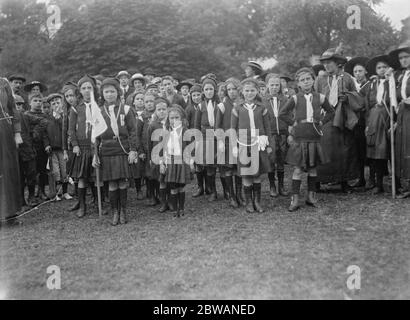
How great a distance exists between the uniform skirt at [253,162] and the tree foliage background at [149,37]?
16.6 m

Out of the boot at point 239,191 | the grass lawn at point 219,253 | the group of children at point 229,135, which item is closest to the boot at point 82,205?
the group of children at point 229,135

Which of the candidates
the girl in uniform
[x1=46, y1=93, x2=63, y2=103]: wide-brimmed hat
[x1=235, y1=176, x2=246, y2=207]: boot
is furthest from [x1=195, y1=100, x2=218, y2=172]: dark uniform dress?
[x1=46, y1=93, x2=63, y2=103]: wide-brimmed hat

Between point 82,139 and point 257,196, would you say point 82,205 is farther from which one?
point 257,196

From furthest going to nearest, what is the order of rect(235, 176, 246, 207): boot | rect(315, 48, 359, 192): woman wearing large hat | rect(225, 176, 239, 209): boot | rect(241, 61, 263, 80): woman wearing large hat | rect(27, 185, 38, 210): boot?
rect(241, 61, 263, 80): woman wearing large hat
rect(27, 185, 38, 210): boot
rect(315, 48, 359, 192): woman wearing large hat
rect(235, 176, 246, 207): boot
rect(225, 176, 239, 209): boot

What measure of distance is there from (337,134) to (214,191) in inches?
100

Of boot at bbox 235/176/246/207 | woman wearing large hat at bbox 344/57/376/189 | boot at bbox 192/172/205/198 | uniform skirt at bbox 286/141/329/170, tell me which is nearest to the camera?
uniform skirt at bbox 286/141/329/170

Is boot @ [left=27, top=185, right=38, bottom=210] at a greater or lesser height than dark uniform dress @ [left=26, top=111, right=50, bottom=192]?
lesser

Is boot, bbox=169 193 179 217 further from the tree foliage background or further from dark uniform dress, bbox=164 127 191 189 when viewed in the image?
the tree foliage background

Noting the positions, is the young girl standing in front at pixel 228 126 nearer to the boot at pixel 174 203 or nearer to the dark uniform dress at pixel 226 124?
the dark uniform dress at pixel 226 124

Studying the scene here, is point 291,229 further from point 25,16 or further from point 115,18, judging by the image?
point 25,16

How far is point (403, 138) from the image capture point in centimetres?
757

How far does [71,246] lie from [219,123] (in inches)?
137

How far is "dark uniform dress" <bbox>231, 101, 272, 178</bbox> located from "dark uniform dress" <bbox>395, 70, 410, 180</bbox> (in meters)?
2.27

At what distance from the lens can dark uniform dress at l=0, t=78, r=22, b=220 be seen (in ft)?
23.1
